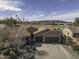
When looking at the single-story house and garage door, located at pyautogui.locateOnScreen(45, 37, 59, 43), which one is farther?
garage door, located at pyautogui.locateOnScreen(45, 37, 59, 43)

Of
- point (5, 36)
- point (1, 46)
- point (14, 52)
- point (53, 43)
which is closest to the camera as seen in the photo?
point (14, 52)

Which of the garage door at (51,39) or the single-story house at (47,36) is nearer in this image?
the single-story house at (47,36)

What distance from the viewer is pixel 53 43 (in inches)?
1884

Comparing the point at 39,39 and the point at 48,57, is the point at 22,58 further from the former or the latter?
the point at 39,39

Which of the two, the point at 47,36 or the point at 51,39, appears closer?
the point at 47,36

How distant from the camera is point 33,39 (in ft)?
158

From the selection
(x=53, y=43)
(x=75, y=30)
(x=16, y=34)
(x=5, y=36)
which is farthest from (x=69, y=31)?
(x=5, y=36)

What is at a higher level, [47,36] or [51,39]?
[47,36]

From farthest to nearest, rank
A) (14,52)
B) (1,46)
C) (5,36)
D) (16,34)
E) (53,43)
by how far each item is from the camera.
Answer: (53,43), (16,34), (5,36), (1,46), (14,52)

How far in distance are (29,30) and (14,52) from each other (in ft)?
65.1

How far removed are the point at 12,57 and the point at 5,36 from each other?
10.7 m

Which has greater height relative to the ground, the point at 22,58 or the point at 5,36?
the point at 5,36

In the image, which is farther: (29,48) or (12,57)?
(29,48)

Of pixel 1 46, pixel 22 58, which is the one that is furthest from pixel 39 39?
pixel 22 58
